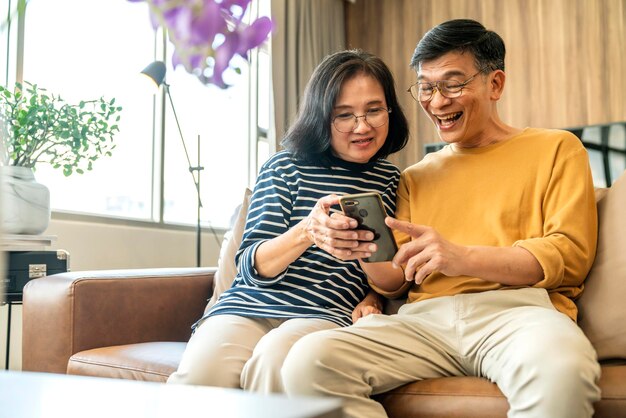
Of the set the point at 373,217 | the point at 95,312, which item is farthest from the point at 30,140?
the point at 373,217

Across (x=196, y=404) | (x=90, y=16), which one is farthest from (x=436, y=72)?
(x=90, y=16)

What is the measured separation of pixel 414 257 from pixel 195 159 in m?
2.96

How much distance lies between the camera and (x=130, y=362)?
1.61 m

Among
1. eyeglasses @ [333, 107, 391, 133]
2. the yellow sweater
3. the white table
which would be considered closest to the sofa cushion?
the yellow sweater

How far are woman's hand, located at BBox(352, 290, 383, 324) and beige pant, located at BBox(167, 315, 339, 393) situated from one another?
0.26ft

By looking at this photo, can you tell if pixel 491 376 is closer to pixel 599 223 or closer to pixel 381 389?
pixel 381 389

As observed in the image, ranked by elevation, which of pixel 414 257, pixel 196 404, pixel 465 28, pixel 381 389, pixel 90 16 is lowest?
pixel 381 389

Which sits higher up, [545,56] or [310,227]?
[545,56]

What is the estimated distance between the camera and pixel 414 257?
134 centimetres

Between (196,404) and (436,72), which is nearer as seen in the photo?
(196,404)

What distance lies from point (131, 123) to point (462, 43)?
247cm

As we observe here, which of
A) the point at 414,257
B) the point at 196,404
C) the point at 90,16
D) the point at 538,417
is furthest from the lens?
the point at 90,16

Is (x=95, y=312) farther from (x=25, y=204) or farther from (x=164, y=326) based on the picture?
(x=25, y=204)

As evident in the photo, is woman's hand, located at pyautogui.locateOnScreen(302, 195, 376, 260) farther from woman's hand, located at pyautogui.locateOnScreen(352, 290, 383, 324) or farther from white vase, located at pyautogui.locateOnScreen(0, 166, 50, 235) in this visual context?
white vase, located at pyautogui.locateOnScreen(0, 166, 50, 235)
